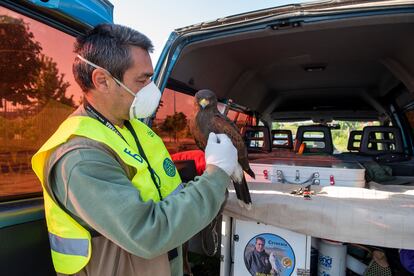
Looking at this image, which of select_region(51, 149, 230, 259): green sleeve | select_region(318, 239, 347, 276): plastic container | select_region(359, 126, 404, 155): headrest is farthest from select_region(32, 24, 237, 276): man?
select_region(359, 126, 404, 155): headrest

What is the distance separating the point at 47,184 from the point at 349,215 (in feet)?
5.31

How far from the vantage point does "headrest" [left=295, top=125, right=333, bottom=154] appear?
17.9 feet

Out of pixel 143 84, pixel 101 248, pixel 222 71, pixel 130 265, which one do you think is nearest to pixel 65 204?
pixel 101 248

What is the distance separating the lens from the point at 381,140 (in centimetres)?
530

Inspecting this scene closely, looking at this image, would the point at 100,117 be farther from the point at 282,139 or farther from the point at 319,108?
the point at 319,108

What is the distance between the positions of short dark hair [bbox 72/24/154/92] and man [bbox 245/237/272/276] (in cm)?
146

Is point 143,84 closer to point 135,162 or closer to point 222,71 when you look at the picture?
point 135,162

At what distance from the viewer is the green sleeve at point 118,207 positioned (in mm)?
1048

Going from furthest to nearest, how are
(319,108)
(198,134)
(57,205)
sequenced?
(319,108) < (198,134) < (57,205)

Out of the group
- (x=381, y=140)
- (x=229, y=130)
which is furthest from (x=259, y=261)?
(x=381, y=140)

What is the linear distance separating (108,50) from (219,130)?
1.14m

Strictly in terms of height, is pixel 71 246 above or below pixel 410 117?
below

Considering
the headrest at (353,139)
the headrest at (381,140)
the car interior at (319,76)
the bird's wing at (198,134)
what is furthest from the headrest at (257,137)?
the bird's wing at (198,134)

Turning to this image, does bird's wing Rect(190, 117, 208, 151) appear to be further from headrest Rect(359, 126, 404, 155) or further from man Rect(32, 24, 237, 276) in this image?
headrest Rect(359, 126, 404, 155)
